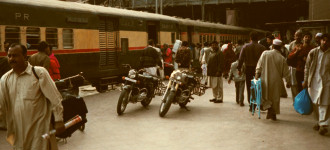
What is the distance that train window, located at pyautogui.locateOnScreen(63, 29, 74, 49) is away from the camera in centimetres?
1353

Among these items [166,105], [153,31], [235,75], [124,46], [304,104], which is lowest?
[166,105]

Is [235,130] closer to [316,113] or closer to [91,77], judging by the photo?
[316,113]

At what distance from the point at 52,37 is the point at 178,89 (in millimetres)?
4819

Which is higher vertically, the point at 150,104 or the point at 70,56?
the point at 70,56

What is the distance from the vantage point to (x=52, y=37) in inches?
513

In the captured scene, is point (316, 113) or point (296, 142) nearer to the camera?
point (296, 142)

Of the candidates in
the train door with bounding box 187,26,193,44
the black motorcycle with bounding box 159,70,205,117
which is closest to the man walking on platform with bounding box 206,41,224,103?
the black motorcycle with bounding box 159,70,205,117

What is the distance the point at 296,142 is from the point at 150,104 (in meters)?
5.67

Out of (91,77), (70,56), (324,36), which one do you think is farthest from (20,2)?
(324,36)

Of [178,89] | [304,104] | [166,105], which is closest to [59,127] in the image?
[304,104]

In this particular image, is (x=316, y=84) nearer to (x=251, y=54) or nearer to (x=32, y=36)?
(x=251, y=54)

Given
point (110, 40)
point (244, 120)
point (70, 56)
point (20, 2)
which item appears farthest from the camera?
point (110, 40)

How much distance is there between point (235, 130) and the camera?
8070 mm

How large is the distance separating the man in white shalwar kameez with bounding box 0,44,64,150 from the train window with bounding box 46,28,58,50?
30.0 ft
